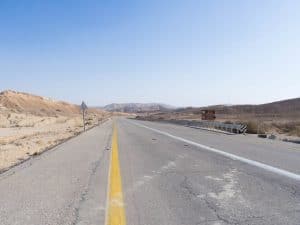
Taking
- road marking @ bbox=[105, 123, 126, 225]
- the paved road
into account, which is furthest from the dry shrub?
road marking @ bbox=[105, 123, 126, 225]

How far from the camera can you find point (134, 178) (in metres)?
9.79

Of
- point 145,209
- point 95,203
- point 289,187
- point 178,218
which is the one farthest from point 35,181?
point 289,187

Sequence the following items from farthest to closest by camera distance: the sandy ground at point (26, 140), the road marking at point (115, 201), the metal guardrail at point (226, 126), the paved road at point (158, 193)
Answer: the metal guardrail at point (226, 126) < the sandy ground at point (26, 140) < the paved road at point (158, 193) < the road marking at point (115, 201)

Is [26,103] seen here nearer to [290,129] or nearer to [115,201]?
[290,129]

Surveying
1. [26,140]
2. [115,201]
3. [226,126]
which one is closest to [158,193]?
[115,201]

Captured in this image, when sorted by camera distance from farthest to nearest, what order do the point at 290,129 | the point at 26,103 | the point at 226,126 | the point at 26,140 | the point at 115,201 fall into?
the point at 26,103, the point at 290,129, the point at 226,126, the point at 26,140, the point at 115,201

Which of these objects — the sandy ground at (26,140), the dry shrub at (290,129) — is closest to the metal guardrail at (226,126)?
the dry shrub at (290,129)

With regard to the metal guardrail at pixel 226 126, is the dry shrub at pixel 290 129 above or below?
below

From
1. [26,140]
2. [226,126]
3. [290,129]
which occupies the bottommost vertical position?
[26,140]

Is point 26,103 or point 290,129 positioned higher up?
point 26,103

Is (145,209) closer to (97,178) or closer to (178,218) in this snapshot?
(178,218)

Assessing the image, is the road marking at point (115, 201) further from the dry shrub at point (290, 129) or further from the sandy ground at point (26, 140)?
the dry shrub at point (290, 129)

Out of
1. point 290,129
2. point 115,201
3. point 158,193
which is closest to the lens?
point 115,201

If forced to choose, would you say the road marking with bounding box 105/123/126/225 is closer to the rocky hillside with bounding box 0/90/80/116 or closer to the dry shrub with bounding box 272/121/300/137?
the dry shrub with bounding box 272/121/300/137
